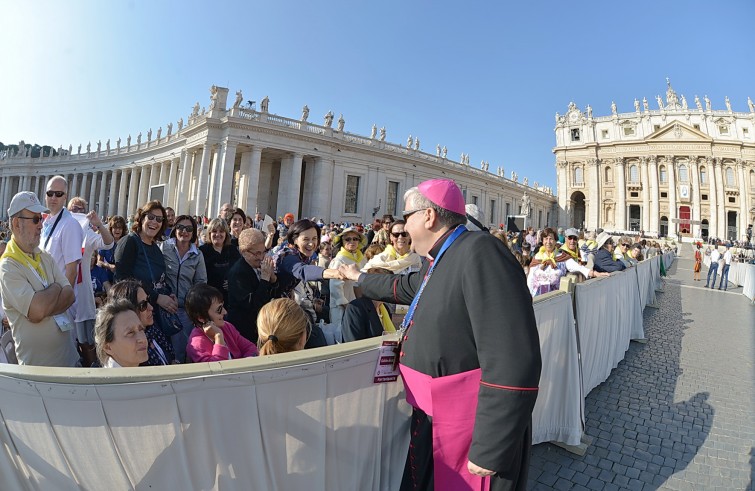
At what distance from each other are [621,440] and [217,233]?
5313mm

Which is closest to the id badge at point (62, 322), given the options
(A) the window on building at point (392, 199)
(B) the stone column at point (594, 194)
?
(A) the window on building at point (392, 199)

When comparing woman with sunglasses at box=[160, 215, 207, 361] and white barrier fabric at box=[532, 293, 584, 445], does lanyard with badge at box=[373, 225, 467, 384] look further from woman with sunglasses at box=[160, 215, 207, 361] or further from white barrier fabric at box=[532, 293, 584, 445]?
Result: woman with sunglasses at box=[160, 215, 207, 361]

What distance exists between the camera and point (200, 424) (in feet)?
4.47

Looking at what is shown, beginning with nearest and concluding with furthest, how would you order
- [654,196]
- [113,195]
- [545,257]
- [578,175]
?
1. [545,257]
2. [113,195]
3. [654,196]
4. [578,175]

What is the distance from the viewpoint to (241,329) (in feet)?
10.9

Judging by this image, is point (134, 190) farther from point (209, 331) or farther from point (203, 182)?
point (209, 331)

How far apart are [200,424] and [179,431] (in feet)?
0.24

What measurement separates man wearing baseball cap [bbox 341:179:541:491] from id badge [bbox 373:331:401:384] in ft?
0.19

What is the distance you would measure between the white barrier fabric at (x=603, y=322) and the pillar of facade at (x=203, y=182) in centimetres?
2633

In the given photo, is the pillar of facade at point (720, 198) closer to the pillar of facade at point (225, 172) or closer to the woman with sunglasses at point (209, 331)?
the pillar of facade at point (225, 172)

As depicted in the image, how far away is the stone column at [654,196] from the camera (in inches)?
2181

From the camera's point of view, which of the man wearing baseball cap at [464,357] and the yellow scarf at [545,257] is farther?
the yellow scarf at [545,257]

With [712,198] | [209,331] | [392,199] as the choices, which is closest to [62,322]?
[209,331]

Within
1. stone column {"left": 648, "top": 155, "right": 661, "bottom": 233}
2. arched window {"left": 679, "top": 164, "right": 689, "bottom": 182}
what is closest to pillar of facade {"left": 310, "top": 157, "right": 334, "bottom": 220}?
stone column {"left": 648, "top": 155, "right": 661, "bottom": 233}
